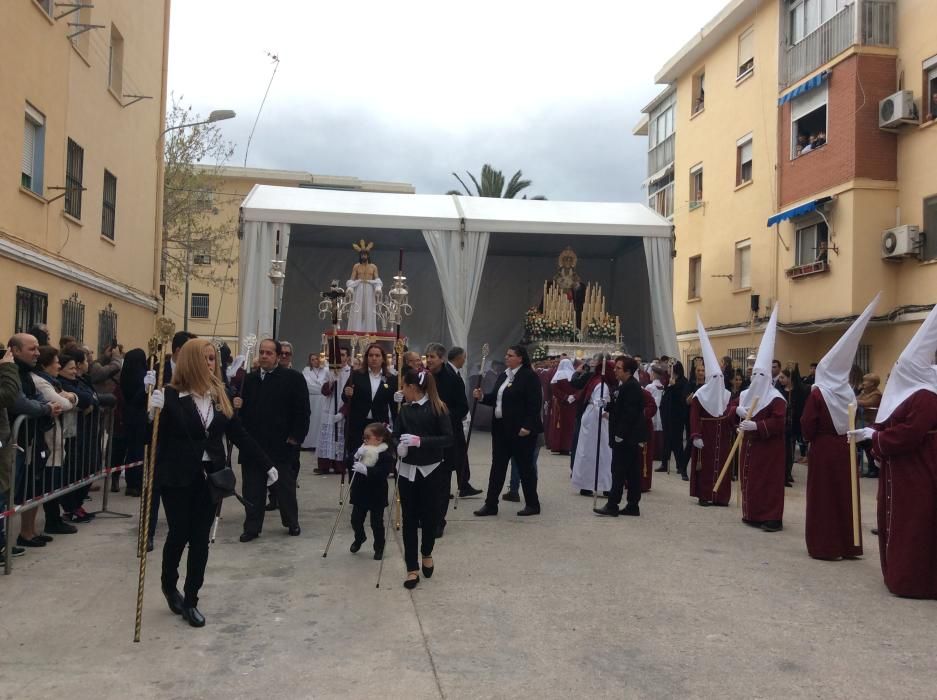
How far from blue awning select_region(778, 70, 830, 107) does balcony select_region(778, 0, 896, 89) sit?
0.38 metres

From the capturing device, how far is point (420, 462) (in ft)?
21.5

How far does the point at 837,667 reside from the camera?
4.84 metres

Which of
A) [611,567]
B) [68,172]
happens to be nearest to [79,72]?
[68,172]

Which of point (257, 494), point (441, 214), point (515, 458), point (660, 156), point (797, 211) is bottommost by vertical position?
point (257, 494)

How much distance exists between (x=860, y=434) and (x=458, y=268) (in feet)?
40.0

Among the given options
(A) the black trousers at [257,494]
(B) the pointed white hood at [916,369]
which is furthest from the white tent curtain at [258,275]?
(B) the pointed white hood at [916,369]

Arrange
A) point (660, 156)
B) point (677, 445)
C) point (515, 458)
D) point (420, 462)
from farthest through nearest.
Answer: point (660, 156) < point (677, 445) < point (515, 458) < point (420, 462)

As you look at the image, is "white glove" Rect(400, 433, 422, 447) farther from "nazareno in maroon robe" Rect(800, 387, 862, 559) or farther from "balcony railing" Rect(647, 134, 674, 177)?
"balcony railing" Rect(647, 134, 674, 177)

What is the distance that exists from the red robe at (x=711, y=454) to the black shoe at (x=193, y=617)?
6650mm

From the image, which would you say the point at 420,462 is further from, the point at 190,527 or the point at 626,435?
the point at 626,435

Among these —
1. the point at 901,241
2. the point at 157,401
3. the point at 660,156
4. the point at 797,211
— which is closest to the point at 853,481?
the point at 157,401

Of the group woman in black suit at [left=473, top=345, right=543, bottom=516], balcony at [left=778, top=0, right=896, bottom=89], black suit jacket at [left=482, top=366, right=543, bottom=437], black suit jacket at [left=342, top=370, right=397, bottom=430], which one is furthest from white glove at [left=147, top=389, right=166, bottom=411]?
balcony at [left=778, top=0, right=896, bottom=89]

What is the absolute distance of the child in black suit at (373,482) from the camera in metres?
7.09

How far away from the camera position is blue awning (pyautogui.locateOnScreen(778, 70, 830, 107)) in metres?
19.9
